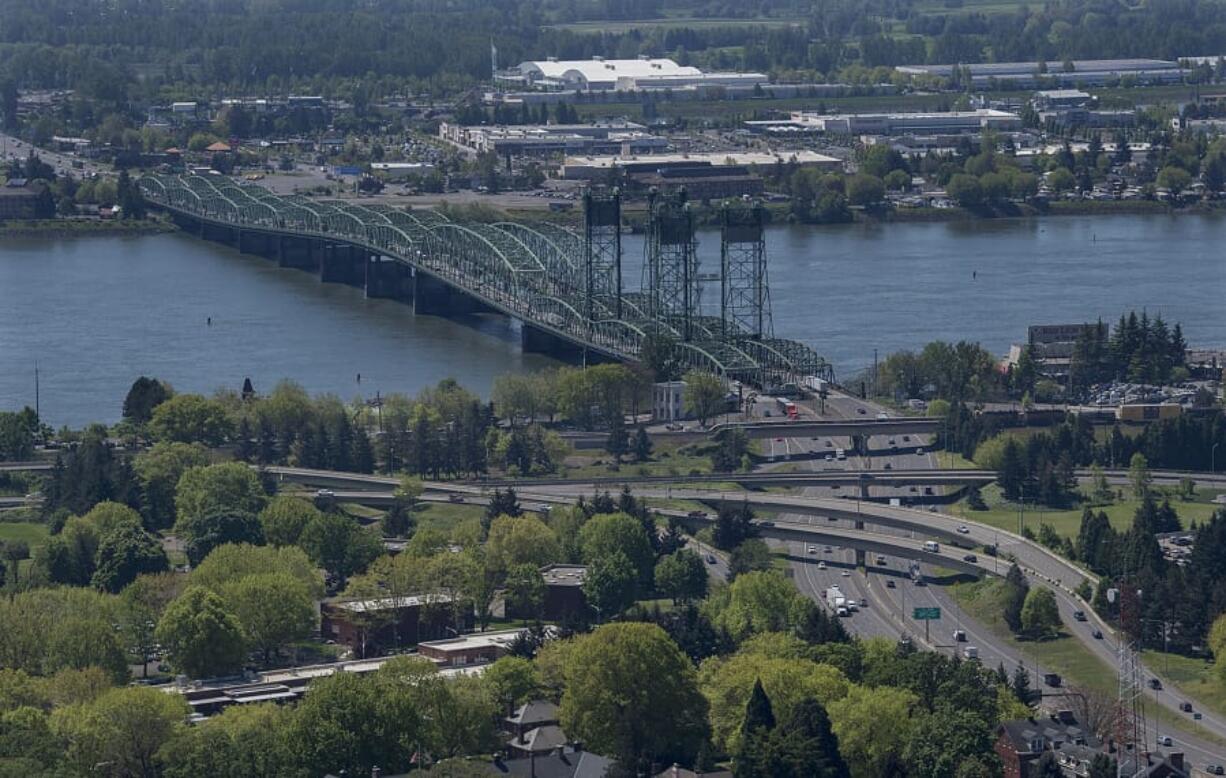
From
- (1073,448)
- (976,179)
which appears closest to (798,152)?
(976,179)

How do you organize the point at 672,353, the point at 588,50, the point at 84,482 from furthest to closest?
1. the point at 588,50
2. the point at 672,353
3. the point at 84,482

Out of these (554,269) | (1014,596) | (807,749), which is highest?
(807,749)

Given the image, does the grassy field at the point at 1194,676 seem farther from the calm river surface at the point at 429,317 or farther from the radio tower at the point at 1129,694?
the calm river surface at the point at 429,317

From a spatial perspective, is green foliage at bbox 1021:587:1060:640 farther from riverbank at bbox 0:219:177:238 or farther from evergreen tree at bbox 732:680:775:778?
riverbank at bbox 0:219:177:238

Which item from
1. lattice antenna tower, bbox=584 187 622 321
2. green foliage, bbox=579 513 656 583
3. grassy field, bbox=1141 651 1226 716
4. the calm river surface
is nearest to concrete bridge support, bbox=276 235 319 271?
the calm river surface

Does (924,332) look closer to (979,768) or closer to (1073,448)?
(1073,448)

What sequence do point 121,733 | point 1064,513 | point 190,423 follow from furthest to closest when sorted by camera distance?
point 190,423 → point 1064,513 → point 121,733

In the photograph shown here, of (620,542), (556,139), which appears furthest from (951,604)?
(556,139)

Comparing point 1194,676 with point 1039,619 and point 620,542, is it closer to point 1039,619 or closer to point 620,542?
point 1039,619
